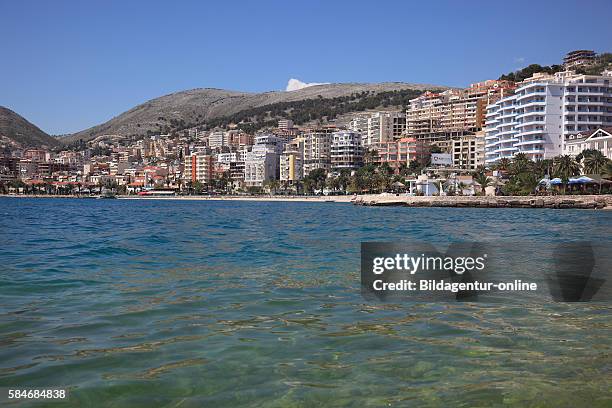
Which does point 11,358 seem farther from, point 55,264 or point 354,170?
point 354,170

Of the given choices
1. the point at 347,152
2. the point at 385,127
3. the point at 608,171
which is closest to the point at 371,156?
the point at 347,152

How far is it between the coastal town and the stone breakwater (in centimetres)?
528

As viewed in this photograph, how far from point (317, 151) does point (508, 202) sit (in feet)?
313

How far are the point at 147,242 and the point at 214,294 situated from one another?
10.3 m

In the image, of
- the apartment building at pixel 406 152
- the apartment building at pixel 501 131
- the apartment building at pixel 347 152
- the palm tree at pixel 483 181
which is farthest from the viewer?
the apartment building at pixel 347 152

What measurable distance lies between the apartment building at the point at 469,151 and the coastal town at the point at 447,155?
219 mm

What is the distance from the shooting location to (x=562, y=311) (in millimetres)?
7402

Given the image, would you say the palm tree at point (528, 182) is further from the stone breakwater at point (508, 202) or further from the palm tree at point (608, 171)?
the palm tree at point (608, 171)

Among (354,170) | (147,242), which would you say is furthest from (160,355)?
(354,170)

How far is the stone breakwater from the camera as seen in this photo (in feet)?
184

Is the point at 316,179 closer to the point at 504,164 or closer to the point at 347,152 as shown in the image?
the point at 347,152

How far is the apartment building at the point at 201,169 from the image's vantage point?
172 meters

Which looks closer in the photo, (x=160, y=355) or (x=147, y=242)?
(x=160, y=355)

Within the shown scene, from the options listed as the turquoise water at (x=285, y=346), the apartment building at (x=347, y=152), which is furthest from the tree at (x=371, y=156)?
the turquoise water at (x=285, y=346)
